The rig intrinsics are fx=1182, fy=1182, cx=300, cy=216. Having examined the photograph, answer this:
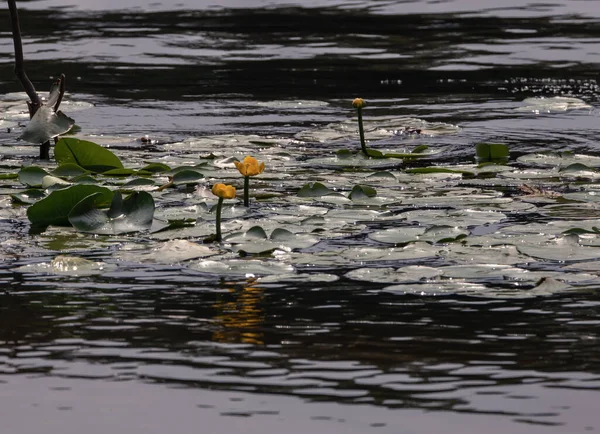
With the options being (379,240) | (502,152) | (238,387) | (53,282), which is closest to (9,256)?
(53,282)

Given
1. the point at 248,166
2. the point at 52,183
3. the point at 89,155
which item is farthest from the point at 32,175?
the point at 248,166

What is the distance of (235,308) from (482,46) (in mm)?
5474

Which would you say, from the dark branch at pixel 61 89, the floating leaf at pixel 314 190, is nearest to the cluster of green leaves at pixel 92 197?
the dark branch at pixel 61 89

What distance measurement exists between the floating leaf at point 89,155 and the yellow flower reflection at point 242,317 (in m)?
1.50

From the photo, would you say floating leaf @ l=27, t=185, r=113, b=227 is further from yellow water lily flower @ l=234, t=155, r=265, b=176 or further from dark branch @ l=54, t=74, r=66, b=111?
dark branch @ l=54, t=74, r=66, b=111

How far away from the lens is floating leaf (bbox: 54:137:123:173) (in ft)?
13.2

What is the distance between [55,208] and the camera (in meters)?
3.24

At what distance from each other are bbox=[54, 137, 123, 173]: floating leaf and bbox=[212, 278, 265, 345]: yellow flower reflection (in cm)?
150

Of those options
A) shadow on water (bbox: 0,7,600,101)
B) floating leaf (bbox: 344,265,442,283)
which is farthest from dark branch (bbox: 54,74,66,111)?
shadow on water (bbox: 0,7,600,101)

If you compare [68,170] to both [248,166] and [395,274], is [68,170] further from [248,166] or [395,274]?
[395,274]

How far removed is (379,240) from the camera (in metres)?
2.98

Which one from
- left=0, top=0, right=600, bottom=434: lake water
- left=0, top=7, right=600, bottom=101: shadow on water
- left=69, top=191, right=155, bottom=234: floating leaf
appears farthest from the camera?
left=0, top=7, right=600, bottom=101: shadow on water

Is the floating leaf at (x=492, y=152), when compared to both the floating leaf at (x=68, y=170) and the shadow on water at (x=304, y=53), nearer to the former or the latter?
the floating leaf at (x=68, y=170)

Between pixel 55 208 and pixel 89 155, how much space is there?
82 centimetres
